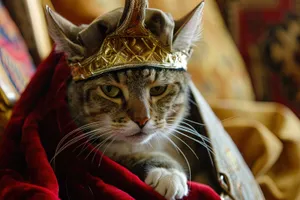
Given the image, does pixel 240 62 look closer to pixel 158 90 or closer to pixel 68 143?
pixel 158 90

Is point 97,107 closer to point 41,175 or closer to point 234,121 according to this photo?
point 41,175

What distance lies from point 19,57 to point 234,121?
1.77 ft

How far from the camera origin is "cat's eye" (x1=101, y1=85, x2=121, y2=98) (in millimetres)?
731

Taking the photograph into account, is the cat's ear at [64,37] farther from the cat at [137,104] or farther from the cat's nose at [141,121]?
the cat's nose at [141,121]

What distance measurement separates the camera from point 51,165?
0.75m

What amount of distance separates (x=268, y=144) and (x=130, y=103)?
0.44 m

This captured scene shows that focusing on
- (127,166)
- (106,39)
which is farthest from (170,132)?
(106,39)

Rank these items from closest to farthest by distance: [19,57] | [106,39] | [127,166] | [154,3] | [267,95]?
1. [106,39]
2. [127,166]
3. [19,57]
4. [154,3]
5. [267,95]

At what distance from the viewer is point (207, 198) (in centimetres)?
74

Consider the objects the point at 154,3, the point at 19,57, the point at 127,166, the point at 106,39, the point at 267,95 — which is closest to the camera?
the point at 106,39

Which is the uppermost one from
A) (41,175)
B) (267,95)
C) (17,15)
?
(17,15)

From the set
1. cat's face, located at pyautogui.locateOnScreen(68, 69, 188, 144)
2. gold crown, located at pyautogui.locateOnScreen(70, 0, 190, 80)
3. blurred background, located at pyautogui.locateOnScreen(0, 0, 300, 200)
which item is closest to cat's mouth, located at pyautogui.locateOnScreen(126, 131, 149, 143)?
cat's face, located at pyautogui.locateOnScreen(68, 69, 188, 144)

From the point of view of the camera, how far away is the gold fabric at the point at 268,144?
1.02 m

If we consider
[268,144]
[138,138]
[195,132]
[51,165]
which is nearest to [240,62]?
[268,144]
